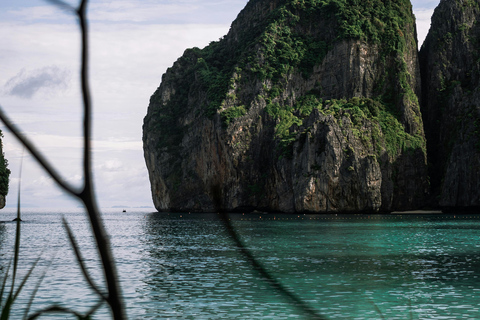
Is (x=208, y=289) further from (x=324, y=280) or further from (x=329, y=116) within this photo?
(x=329, y=116)

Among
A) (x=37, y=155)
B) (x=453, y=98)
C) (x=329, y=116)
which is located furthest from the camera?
(x=453, y=98)

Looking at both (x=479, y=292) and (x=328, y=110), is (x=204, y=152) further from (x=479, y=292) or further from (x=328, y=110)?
(x=479, y=292)

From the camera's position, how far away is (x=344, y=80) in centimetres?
10750

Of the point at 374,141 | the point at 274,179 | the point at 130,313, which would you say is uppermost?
the point at 374,141

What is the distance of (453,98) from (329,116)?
27915mm

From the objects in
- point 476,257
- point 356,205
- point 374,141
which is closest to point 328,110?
point 374,141

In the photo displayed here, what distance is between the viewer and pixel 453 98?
10300 centimetres

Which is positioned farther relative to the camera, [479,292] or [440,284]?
[440,284]

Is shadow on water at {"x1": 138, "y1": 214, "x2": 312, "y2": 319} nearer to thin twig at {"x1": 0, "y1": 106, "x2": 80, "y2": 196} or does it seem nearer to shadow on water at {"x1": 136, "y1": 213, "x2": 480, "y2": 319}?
shadow on water at {"x1": 136, "y1": 213, "x2": 480, "y2": 319}

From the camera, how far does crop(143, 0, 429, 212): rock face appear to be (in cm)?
8988

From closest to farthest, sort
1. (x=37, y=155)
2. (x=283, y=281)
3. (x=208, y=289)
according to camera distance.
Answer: (x=37, y=155), (x=208, y=289), (x=283, y=281)

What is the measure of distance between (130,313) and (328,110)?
8553 centimetres

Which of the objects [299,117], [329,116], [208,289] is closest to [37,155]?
[208,289]

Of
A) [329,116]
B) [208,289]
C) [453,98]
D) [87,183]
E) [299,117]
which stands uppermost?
[453,98]
